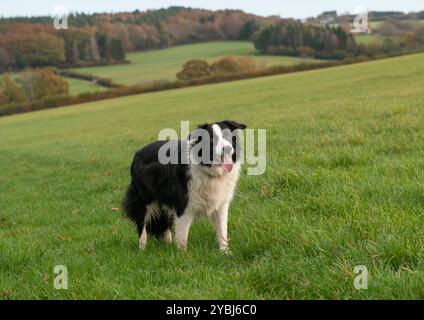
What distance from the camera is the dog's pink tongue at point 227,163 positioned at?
6.17 metres

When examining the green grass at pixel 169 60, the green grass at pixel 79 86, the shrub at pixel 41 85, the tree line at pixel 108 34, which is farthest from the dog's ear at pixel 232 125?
the tree line at pixel 108 34

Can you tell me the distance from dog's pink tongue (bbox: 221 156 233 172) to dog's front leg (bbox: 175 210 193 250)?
30.5 inches

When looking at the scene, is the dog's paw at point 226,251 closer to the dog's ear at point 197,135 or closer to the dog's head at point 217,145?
the dog's head at point 217,145

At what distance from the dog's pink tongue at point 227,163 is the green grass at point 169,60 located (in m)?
72.4

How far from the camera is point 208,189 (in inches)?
255

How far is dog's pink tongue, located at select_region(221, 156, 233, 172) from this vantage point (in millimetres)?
6172

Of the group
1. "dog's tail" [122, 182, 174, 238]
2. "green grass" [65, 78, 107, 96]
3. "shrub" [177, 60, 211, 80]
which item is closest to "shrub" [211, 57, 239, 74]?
"shrub" [177, 60, 211, 80]

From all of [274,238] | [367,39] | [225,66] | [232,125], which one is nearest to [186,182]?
[232,125]

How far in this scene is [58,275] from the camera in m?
5.57

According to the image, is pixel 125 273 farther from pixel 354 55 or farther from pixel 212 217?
pixel 354 55

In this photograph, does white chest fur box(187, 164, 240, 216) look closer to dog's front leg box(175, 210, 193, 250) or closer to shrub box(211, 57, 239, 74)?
dog's front leg box(175, 210, 193, 250)

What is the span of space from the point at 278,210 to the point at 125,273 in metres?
2.29

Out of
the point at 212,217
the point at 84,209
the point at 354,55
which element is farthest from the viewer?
the point at 354,55

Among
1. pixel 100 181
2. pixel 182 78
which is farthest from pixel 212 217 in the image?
pixel 182 78
